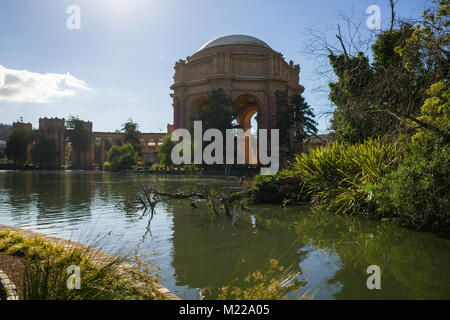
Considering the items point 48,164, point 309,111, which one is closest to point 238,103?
point 309,111

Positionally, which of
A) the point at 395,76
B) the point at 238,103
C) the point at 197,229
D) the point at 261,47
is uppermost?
the point at 261,47

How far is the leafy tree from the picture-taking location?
2287 inches

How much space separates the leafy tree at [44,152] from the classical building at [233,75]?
2928cm

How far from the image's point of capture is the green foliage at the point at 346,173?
344 inches

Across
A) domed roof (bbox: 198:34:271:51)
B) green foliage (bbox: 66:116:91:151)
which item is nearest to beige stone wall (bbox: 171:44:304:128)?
domed roof (bbox: 198:34:271:51)

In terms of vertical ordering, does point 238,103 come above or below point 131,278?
above

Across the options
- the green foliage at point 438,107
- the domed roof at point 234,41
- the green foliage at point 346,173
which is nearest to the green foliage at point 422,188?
the green foliage at point 438,107

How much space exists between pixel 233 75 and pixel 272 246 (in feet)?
115

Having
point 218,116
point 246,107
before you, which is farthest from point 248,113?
point 218,116

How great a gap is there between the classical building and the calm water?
3143 cm

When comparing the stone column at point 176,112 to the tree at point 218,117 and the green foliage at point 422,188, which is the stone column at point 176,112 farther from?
the green foliage at point 422,188

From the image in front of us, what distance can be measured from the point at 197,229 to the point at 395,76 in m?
5.65

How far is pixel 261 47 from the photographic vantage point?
139 ft
